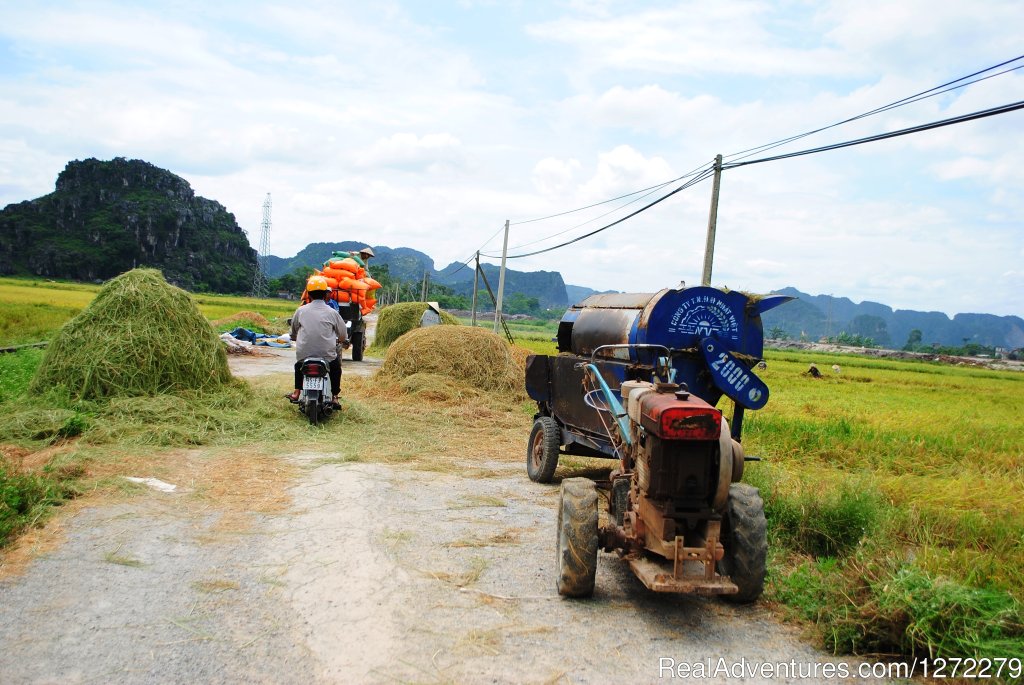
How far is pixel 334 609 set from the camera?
400cm

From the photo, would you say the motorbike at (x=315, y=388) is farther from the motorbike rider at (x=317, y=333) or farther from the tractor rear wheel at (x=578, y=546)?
the tractor rear wheel at (x=578, y=546)

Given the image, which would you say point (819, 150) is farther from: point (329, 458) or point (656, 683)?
point (656, 683)

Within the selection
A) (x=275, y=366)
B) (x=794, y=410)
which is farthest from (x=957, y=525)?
(x=275, y=366)

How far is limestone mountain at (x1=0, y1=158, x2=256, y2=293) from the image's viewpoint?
73500mm

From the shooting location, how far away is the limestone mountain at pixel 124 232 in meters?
73.5

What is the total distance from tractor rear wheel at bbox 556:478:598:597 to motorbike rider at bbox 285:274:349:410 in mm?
5556

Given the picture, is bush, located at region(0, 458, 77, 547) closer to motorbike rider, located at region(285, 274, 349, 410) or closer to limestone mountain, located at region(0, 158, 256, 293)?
motorbike rider, located at region(285, 274, 349, 410)

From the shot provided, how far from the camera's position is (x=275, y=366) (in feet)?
51.6

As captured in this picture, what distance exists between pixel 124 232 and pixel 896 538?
9034 centimetres

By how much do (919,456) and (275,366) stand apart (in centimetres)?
1221

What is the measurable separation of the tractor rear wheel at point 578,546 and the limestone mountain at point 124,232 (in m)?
78.6

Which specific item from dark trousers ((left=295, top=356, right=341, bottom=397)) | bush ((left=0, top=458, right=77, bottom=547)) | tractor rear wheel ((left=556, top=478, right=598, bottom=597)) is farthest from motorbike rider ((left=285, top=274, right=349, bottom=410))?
tractor rear wheel ((left=556, top=478, right=598, bottom=597))

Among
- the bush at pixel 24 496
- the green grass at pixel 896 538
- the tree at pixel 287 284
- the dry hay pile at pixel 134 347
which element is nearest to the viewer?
the green grass at pixel 896 538

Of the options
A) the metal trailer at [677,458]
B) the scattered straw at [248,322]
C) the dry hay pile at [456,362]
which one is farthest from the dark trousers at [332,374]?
the scattered straw at [248,322]
